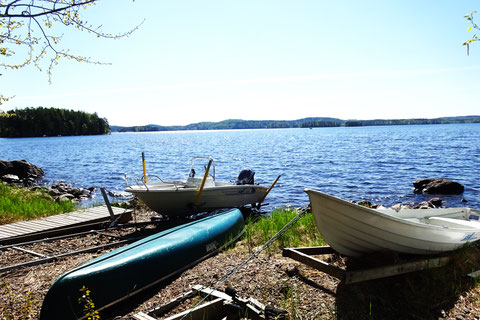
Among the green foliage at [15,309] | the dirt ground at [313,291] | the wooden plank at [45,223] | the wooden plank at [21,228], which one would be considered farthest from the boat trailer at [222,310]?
the wooden plank at [45,223]

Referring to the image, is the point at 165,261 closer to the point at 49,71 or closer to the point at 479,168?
the point at 49,71

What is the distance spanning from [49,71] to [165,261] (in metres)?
3.49

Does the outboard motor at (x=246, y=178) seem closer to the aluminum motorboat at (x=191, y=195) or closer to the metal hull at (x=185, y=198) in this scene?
the aluminum motorboat at (x=191, y=195)

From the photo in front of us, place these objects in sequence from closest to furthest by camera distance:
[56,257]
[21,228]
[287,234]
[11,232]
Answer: [56,257] < [287,234] < [11,232] < [21,228]

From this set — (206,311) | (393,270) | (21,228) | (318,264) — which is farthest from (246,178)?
(206,311)

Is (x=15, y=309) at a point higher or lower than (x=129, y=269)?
lower

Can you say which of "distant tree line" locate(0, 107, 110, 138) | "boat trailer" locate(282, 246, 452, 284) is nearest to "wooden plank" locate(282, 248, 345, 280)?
"boat trailer" locate(282, 246, 452, 284)

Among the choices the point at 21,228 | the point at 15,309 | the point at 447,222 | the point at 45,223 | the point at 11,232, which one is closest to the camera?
the point at 15,309

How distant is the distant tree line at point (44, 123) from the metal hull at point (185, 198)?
116094 millimetres

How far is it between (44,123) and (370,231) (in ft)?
444

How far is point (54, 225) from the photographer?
A: 9656mm

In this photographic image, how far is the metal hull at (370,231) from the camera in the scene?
478cm

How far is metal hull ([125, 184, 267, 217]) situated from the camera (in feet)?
35.9

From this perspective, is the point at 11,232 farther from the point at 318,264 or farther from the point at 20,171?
the point at 20,171
